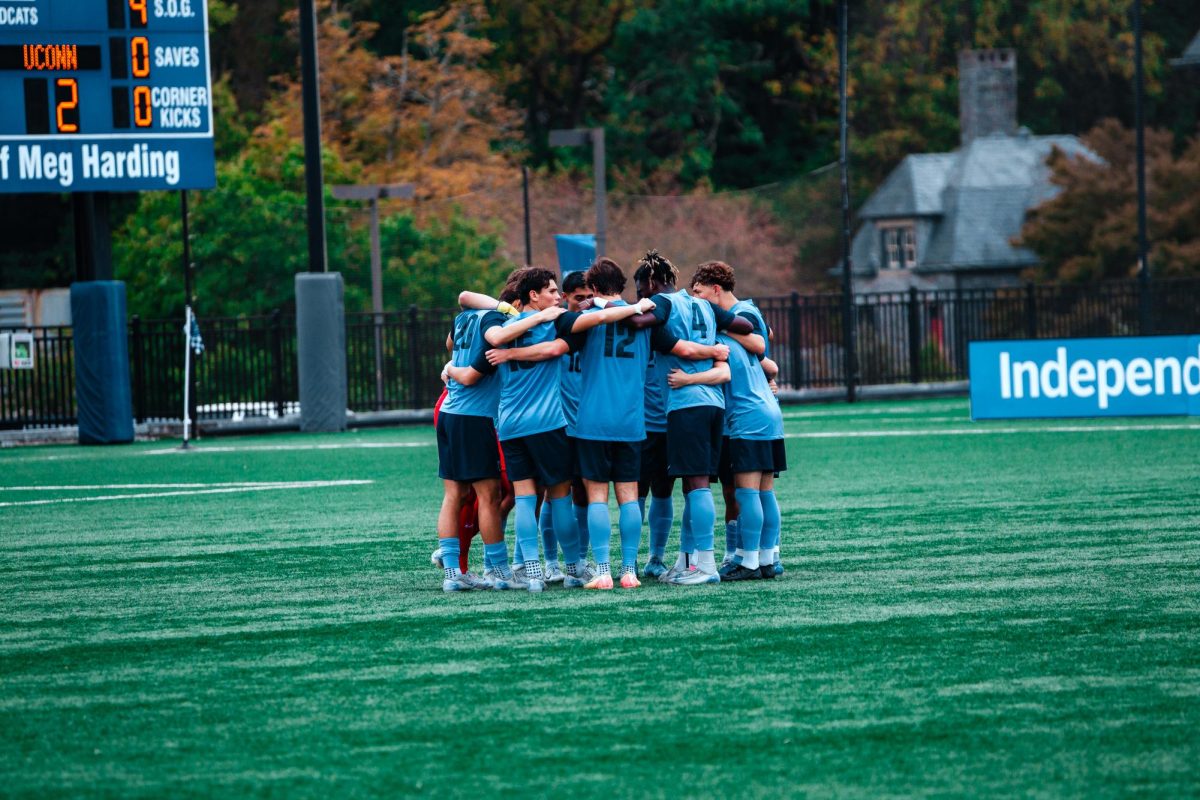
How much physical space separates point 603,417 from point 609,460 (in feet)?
0.88

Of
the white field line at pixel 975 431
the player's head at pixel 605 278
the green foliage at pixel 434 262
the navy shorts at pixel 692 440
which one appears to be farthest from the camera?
the green foliage at pixel 434 262

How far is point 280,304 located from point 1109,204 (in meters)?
22.6

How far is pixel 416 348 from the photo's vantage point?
30609mm

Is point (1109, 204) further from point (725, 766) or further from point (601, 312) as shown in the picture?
point (725, 766)

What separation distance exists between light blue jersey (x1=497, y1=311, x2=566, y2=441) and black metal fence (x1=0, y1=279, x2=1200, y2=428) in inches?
749

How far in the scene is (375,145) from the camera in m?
47.9

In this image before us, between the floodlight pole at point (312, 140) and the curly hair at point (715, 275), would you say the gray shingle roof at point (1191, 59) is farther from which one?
the curly hair at point (715, 275)

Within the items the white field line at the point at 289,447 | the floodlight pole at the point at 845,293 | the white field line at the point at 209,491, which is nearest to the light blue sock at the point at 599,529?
the white field line at the point at 209,491

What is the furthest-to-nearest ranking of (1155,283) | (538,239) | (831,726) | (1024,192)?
1. (1024,192)
2. (538,239)
3. (1155,283)
4. (831,726)

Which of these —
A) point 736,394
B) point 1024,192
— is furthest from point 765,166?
point 736,394

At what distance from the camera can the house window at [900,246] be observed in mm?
60062

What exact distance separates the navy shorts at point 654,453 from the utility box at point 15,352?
59.1 feet

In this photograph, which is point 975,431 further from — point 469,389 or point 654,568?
point 469,389

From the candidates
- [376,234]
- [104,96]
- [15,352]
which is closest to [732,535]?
[104,96]
